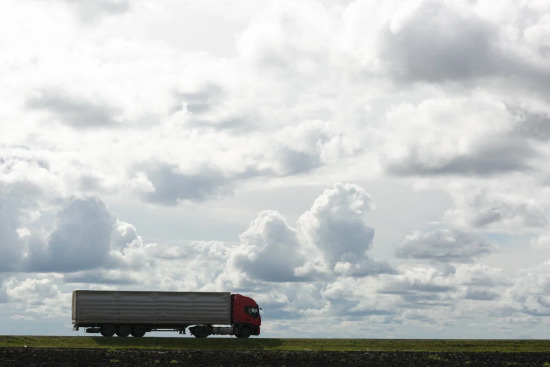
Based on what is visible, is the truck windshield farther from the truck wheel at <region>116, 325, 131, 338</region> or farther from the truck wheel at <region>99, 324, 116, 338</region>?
the truck wheel at <region>99, 324, 116, 338</region>

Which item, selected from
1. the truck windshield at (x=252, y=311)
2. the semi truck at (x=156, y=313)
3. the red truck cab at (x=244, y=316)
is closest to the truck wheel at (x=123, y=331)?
the semi truck at (x=156, y=313)

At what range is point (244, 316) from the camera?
65.0 metres

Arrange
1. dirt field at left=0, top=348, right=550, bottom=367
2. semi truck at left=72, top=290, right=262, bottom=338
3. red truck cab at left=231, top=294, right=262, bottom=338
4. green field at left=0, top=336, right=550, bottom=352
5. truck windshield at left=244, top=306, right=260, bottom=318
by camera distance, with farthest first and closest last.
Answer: truck windshield at left=244, top=306, right=260, bottom=318, red truck cab at left=231, top=294, right=262, bottom=338, semi truck at left=72, top=290, right=262, bottom=338, green field at left=0, top=336, right=550, bottom=352, dirt field at left=0, top=348, right=550, bottom=367

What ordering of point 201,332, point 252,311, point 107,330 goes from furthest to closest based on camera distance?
point 252,311, point 201,332, point 107,330

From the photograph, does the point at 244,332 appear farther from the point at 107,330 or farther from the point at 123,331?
the point at 107,330

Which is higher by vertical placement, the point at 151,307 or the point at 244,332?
the point at 151,307

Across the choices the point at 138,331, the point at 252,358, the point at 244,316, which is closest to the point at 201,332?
the point at 244,316

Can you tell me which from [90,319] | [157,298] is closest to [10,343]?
[90,319]

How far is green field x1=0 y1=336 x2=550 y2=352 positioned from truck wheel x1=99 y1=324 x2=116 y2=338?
2.84 meters

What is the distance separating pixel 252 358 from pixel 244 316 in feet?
66.0

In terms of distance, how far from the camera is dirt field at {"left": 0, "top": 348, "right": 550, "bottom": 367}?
41.5 meters

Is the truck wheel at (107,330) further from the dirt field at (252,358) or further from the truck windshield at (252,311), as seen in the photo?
the dirt field at (252,358)

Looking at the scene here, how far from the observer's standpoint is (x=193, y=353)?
48.3 m

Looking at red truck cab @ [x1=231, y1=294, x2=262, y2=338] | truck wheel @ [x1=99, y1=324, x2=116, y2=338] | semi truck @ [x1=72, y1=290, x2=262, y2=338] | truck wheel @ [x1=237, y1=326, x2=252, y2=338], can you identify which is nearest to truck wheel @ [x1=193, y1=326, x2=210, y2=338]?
semi truck @ [x1=72, y1=290, x2=262, y2=338]
